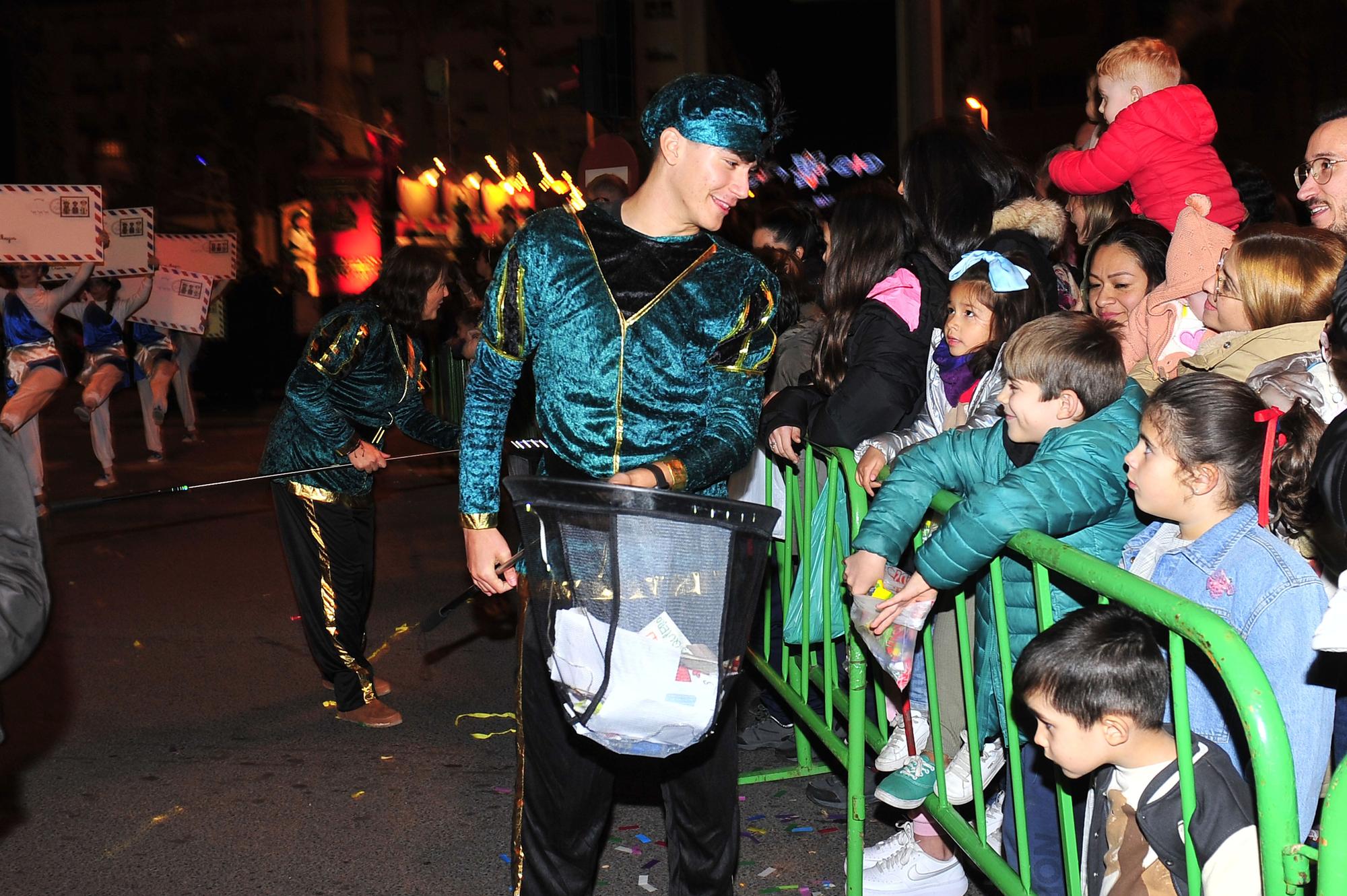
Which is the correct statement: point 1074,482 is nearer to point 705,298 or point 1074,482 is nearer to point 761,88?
point 705,298

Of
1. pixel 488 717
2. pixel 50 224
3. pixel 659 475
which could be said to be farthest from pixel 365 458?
pixel 50 224

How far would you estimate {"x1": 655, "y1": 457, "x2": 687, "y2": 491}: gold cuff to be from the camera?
113 inches

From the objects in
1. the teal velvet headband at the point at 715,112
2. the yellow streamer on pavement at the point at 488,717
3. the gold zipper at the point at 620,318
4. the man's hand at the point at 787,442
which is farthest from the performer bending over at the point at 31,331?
the teal velvet headband at the point at 715,112

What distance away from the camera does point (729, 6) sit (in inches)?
2391

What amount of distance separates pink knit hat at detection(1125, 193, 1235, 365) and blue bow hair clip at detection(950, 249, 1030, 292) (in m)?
0.44

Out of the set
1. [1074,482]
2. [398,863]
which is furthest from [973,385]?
[398,863]

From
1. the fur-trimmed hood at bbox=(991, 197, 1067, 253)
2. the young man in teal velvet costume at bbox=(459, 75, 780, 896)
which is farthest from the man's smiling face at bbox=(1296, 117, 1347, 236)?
the young man in teal velvet costume at bbox=(459, 75, 780, 896)

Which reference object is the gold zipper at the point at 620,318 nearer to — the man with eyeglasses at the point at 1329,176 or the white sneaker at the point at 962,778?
the white sneaker at the point at 962,778

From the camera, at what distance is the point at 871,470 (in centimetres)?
358

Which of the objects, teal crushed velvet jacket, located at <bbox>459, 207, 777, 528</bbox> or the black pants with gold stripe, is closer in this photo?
teal crushed velvet jacket, located at <bbox>459, 207, 777, 528</bbox>

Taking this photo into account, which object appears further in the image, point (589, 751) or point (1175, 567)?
point (589, 751)

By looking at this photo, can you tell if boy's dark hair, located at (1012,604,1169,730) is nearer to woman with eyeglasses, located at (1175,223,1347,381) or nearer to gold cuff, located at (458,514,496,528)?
woman with eyeglasses, located at (1175,223,1347,381)

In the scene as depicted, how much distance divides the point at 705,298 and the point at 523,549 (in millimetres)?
819

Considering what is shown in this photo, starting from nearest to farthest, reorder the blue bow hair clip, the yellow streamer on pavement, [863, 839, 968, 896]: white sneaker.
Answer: the blue bow hair clip → [863, 839, 968, 896]: white sneaker → the yellow streamer on pavement
